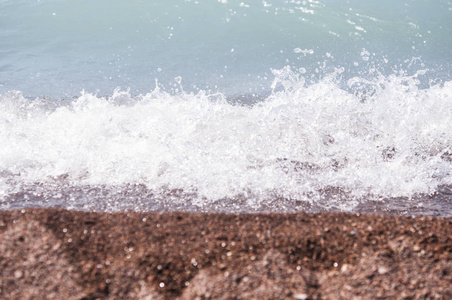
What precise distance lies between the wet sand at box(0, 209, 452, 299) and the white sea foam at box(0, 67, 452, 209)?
75 cm

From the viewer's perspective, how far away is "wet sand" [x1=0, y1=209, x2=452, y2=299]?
91.8 inches

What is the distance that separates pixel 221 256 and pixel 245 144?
2063 millimetres

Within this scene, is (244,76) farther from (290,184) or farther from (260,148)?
(290,184)

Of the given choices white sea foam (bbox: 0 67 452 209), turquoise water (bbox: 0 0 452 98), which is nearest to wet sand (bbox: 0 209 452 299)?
white sea foam (bbox: 0 67 452 209)

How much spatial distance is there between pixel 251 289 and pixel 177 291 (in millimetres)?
394

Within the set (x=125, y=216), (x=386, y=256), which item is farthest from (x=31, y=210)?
(x=386, y=256)

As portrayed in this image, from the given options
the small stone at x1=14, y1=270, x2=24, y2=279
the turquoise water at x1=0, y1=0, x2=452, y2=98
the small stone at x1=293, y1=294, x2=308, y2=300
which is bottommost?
the turquoise water at x1=0, y1=0, x2=452, y2=98

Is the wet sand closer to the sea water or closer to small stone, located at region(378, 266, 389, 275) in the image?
small stone, located at region(378, 266, 389, 275)

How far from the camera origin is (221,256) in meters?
2.56

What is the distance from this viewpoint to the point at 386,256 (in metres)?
2.57

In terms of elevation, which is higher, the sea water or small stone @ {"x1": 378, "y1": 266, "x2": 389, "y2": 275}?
small stone @ {"x1": 378, "y1": 266, "x2": 389, "y2": 275}

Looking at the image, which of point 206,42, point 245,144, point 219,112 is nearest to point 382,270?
point 245,144

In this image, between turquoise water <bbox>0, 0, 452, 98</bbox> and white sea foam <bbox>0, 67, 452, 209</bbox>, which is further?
turquoise water <bbox>0, 0, 452, 98</bbox>

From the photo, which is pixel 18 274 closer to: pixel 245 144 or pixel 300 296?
pixel 300 296
